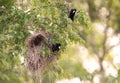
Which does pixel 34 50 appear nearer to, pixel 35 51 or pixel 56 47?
pixel 35 51

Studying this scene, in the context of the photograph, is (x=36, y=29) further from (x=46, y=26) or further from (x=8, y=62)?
(x=8, y=62)

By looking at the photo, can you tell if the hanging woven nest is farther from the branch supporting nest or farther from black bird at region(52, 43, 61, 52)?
black bird at region(52, 43, 61, 52)

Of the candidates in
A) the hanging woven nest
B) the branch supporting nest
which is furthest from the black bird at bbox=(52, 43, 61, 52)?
the hanging woven nest

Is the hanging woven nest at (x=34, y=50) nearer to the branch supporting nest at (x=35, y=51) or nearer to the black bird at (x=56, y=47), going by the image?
the branch supporting nest at (x=35, y=51)

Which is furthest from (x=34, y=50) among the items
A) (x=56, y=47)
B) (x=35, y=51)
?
(x=56, y=47)

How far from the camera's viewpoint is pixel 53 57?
7410 mm

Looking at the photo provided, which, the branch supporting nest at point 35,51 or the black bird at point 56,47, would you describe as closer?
the branch supporting nest at point 35,51

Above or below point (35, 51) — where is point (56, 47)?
above

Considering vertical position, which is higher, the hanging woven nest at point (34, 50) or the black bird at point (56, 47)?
the black bird at point (56, 47)

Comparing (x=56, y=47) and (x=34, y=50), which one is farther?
(x=56, y=47)

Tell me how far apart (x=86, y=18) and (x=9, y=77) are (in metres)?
3.19

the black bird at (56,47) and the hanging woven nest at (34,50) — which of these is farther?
the black bird at (56,47)

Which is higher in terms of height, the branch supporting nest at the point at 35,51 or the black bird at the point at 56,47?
the black bird at the point at 56,47

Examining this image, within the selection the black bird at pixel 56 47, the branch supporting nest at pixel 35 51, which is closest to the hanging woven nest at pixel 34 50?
the branch supporting nest at pixel 35 51
